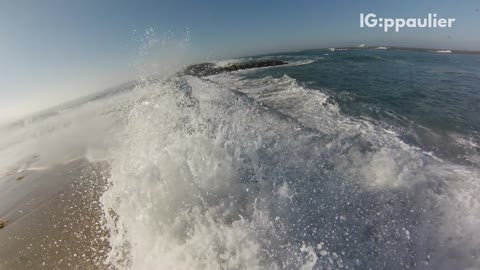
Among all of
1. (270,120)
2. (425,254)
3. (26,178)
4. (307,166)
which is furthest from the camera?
(26,178)

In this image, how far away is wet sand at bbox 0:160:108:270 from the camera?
18.8 ft

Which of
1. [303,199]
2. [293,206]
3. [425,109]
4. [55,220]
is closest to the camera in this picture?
[293,206]

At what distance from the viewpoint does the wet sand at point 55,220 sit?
5719 millimetres

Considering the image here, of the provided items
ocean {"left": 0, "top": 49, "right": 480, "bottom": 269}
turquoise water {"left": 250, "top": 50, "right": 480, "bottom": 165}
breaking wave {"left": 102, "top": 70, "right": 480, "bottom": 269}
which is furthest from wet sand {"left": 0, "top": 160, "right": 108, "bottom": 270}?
turquoise water {"left": 250, "top": 50, "right": 480, "bottom": 165}

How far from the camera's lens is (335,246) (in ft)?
15.3

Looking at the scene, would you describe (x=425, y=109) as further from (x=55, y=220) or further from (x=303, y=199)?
(x=55, y=220)

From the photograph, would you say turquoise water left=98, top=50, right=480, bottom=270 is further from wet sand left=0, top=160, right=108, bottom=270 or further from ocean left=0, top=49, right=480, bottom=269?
wet sand left=0, top=160, right=108, bottom=270

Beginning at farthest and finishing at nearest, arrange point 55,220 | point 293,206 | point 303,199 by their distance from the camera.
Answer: point 55,220
point 303,199
point 293,206

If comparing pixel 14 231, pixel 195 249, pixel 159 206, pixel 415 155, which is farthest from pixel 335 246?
pixel 14 231

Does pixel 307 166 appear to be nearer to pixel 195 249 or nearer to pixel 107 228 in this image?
pixel 195 249

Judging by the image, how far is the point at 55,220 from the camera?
7316 millimetres

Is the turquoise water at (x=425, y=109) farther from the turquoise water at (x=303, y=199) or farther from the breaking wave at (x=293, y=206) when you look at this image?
the breaking wave at (x=293, y=206)

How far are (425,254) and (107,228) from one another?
20.1 feet

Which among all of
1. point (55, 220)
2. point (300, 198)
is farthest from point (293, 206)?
point (55, 220)
